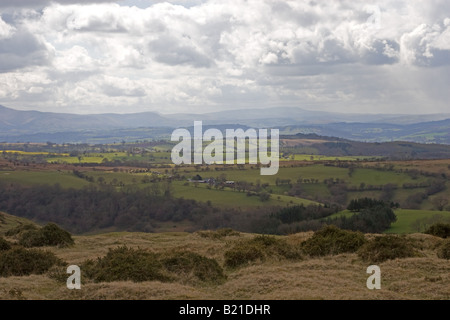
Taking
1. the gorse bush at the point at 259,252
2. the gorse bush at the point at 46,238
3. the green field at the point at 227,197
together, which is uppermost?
the gorse bush at the point at 259,252

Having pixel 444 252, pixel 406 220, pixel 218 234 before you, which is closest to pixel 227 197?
pixel 406 220

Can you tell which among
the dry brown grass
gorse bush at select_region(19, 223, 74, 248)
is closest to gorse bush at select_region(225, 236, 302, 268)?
the dry brown grass

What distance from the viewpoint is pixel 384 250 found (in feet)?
76.8

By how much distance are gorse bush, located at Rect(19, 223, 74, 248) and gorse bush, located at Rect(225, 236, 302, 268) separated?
15224mm

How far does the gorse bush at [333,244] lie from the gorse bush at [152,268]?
7.13m

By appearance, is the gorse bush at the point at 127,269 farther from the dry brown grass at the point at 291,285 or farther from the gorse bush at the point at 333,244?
the gorse bush at the point at 333,244

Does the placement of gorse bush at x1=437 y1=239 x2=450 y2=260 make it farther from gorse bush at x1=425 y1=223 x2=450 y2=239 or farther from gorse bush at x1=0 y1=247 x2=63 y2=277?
gorse bush at x1=0 y1=247 x2=63 y2=277

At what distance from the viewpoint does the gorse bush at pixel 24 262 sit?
21.7 metres

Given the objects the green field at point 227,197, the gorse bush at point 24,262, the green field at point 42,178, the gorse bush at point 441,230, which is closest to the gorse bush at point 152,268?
the gorse bush at point 24,262

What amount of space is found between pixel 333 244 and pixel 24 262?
17.0m

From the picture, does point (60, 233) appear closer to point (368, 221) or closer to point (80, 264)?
point (80, 264)

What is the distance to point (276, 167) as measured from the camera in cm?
19175

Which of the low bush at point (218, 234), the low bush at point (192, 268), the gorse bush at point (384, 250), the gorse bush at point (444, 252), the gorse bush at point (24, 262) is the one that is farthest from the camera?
the low bush at point (218, 234)
